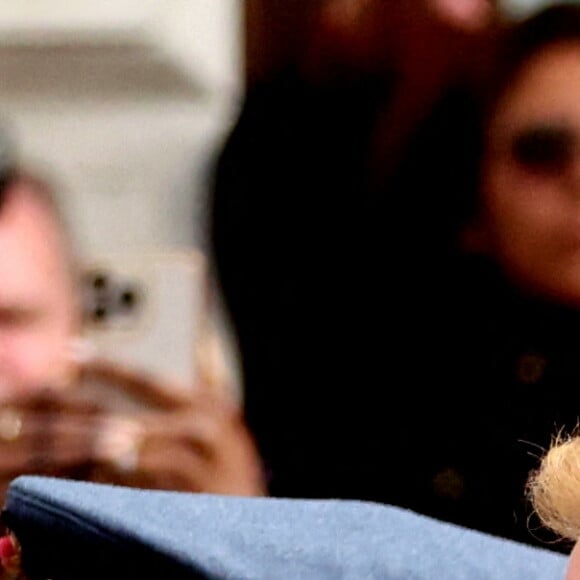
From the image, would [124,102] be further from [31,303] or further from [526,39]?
[526,39]

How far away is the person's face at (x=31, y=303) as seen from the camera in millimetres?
571

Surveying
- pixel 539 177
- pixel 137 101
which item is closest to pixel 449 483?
pixel 539 177

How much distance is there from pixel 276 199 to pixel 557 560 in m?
0.32

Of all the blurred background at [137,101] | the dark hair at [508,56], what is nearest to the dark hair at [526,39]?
the dark hair at [508,56]

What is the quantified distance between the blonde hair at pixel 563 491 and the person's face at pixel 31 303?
1.16ft

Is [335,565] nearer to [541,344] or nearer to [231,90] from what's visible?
[541,344]

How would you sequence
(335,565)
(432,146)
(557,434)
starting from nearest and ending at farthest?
(335,565) → (557,434) → (432,146)

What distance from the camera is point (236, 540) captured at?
27cm

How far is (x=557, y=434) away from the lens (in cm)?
45

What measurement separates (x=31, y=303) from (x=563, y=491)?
0.39 metres

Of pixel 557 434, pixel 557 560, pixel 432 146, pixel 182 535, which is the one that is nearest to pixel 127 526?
pixel 182 535

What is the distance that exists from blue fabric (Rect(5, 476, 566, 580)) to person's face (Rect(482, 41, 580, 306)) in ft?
0.78

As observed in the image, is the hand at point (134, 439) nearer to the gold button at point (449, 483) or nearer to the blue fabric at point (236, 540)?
the gold button at point (449, 483)

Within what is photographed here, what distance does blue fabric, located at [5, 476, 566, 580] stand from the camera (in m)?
0.26
